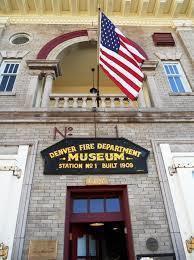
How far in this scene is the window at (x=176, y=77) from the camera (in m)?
8.73

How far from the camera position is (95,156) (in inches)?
258

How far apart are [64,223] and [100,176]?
140 cm

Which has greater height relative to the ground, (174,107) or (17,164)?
(174,107)

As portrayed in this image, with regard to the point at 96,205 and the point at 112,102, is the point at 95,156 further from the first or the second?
the point at 112,102

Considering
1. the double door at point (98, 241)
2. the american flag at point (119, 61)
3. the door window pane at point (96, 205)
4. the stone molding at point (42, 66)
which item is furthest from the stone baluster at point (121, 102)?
the double door at point (98, 241)

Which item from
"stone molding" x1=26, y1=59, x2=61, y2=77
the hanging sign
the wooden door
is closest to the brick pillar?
"stone molding" x1=26, y1=59, x2=61, y2=77

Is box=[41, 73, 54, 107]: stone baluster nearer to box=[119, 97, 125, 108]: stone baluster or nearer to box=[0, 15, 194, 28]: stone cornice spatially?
box=[119, 97, 125, 108]: stone baluster

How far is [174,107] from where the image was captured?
7.91 metres

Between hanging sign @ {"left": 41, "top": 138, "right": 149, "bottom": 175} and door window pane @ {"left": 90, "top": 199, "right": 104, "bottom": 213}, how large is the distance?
2.20 ft

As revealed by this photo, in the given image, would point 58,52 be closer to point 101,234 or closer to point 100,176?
point 100,176

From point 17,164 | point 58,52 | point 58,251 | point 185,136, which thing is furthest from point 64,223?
point 58,52

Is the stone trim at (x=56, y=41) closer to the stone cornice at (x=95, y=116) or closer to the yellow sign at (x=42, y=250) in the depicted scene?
the stone cornice at (x=95, y=116)

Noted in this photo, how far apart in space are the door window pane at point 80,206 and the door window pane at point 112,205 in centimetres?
53

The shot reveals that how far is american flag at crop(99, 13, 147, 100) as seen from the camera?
7008 millimetres
